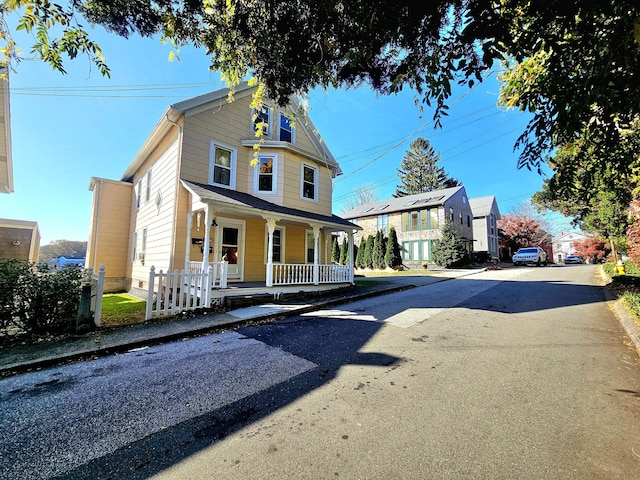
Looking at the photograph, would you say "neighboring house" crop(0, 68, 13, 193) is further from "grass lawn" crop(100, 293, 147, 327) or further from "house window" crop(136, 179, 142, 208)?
"grass lawn" crop(100, 293, 147, 327)

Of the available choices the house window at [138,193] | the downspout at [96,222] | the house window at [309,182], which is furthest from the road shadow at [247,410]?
the downspout at [96,222]

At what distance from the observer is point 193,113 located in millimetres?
9102

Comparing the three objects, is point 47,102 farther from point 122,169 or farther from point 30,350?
point 30,350

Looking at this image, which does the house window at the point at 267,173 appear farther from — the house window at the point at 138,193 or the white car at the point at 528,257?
the white car at the point at 528,257

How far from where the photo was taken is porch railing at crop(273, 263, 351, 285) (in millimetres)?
9422

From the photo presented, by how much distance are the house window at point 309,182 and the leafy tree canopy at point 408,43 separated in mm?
6767

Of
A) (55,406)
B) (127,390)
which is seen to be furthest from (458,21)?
(55,406)

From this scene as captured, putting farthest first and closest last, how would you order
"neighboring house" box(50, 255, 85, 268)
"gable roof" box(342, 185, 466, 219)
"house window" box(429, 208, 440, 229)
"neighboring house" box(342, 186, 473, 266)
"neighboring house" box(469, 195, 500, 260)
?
"neighboring house" box(469, 195, 500, 260) < "gable roof" box(342, 185, 466, 219) < "neighboring house" box(342, 186, 473, 266) < "house window" box(429, 208, 440, 229) < "neighboring house" box(50, 255, 85, 268)

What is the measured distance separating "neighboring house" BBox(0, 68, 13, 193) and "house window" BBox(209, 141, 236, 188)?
4794 millimetres

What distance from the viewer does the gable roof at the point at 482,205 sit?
33.0 metres

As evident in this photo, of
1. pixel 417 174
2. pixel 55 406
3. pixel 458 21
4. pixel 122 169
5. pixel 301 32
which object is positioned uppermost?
pixel 417 174

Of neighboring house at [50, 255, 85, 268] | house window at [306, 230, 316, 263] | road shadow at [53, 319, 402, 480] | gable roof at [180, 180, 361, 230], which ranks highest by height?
gable roof at [180, 180, 361, 230]

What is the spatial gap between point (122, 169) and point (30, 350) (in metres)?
12.7

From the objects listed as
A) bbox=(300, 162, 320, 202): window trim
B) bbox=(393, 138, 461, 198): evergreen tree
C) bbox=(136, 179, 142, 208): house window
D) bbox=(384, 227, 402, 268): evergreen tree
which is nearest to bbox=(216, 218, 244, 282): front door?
bbox=(300, 162, 320, 202): window trim
